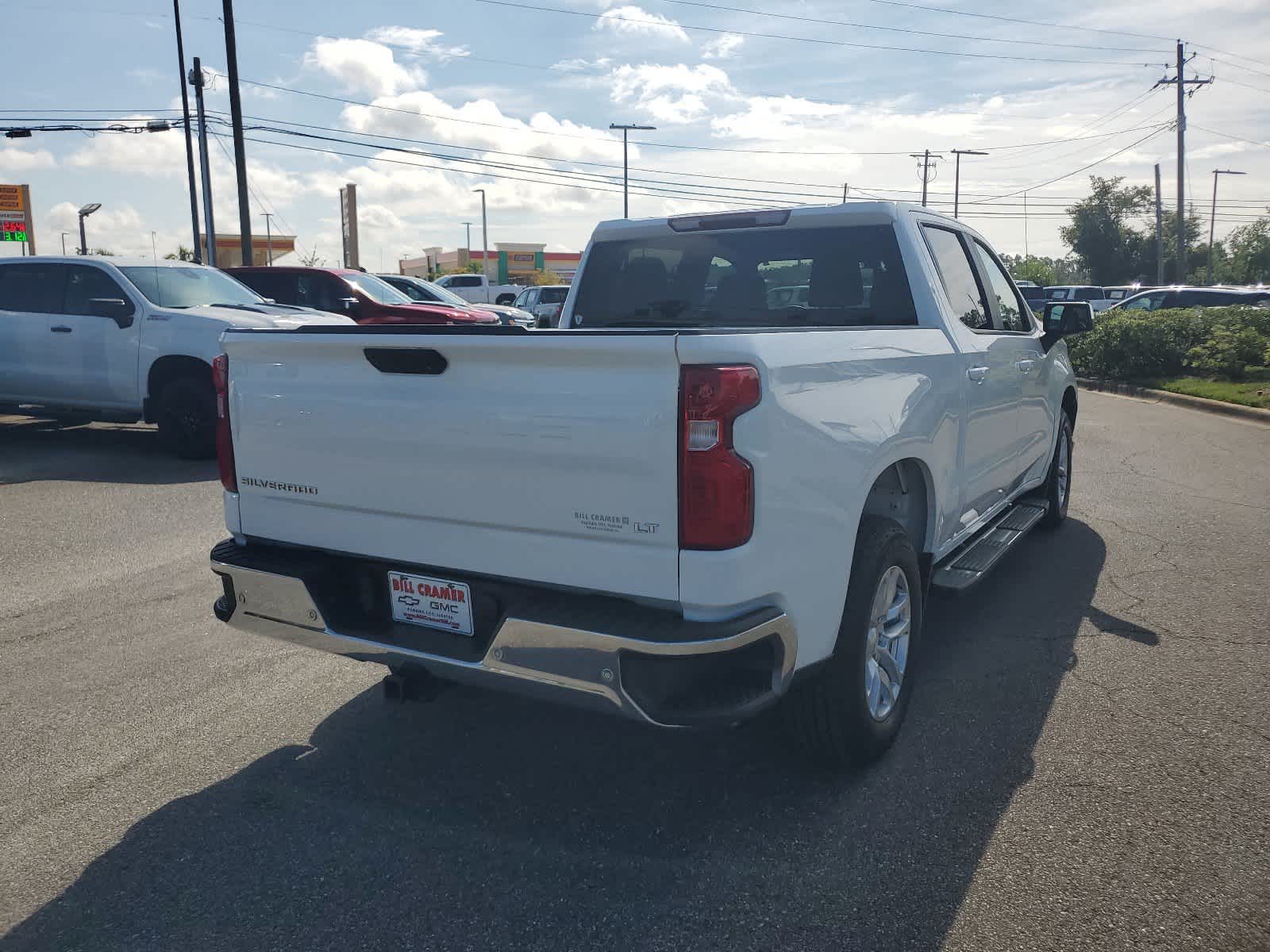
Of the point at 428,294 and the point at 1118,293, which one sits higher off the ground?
the point at 428,294

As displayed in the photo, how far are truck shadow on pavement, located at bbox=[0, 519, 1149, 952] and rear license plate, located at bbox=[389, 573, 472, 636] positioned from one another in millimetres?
634

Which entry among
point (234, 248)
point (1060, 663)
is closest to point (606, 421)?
point (1060, 663)

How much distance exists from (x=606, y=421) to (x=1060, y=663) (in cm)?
289

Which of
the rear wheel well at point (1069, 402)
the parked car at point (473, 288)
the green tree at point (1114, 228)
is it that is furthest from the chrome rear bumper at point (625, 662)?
the green tree at point (1114, 228)

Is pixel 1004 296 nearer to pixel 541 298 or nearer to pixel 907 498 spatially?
pixel 907 498

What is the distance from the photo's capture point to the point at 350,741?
12.8ft

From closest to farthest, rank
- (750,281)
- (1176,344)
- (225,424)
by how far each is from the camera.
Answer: (225,424) < (750,281) < (1176,344)

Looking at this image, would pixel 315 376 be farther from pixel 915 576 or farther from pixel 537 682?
pixel 915 576

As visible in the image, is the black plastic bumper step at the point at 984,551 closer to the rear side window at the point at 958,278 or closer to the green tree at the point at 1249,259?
the rear side window at the point at 958,278

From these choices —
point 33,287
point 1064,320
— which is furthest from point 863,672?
point 33,287

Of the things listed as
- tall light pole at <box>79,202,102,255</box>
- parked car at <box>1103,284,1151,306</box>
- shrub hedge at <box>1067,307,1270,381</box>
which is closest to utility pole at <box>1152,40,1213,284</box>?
→ parked car at <box>1103,284,1151,306</box>

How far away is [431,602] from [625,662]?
2.47ft

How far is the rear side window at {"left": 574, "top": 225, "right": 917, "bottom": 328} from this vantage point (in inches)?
181

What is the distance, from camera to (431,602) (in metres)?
3.24
